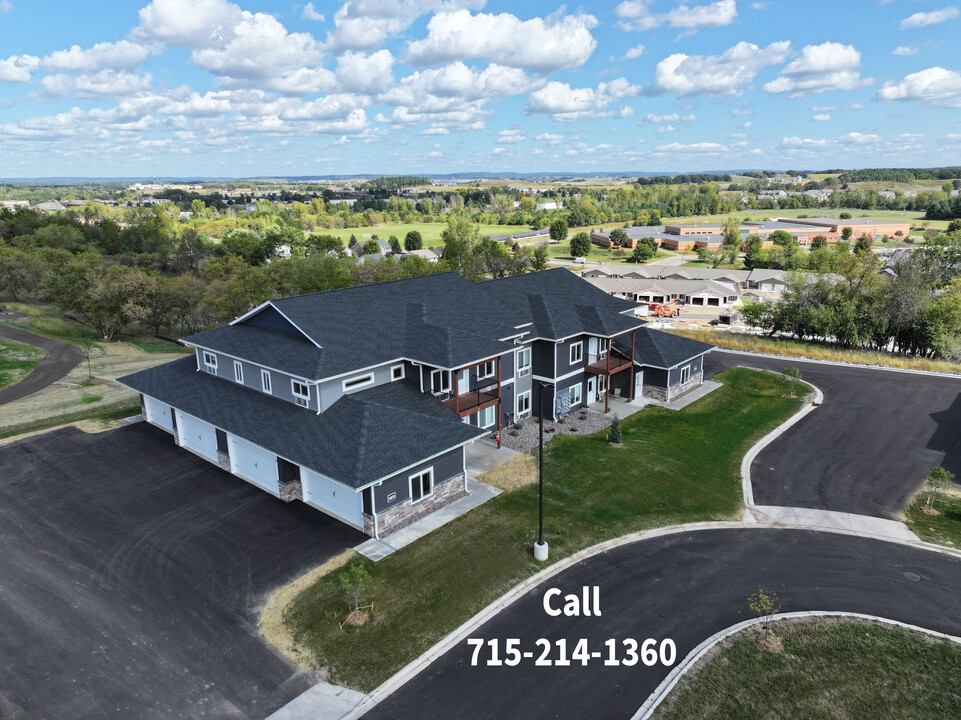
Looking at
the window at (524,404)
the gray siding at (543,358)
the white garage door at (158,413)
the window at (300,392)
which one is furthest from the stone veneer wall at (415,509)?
the white garage door at (158,413)

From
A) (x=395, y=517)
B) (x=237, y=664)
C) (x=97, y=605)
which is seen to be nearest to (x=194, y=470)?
(x=97, y=605)

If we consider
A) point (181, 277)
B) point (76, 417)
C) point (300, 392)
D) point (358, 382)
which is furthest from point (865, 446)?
point (181, 277)

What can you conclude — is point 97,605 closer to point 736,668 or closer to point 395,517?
point 395,517

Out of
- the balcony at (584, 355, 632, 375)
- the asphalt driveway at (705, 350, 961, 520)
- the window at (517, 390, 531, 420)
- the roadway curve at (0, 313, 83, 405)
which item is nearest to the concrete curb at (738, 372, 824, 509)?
the asphalt driveway at (705, 350, 961, 520)

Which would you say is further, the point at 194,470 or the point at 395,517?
the point at 194,470

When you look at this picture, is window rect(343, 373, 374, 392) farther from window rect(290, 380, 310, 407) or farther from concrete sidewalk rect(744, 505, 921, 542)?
concrete sidewalk rect(744, 505, 921, 542)

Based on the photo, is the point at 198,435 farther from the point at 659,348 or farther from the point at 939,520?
the point at 939,520
